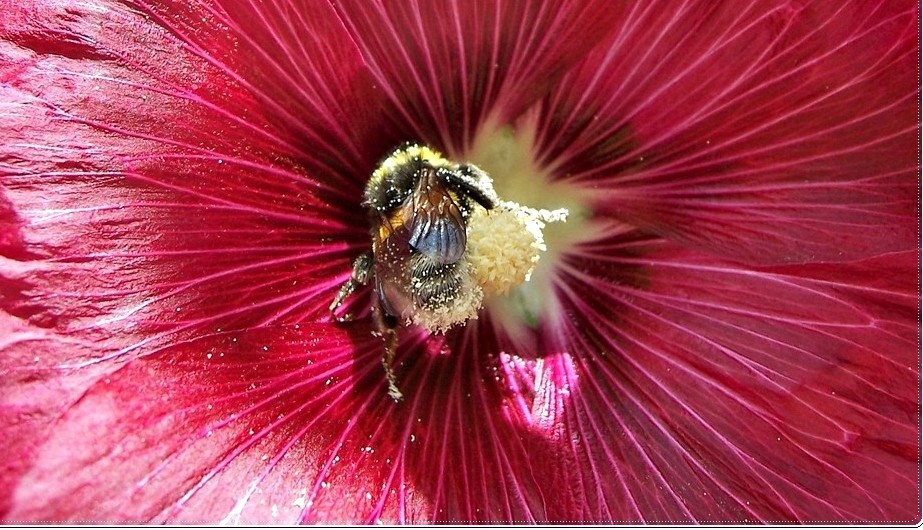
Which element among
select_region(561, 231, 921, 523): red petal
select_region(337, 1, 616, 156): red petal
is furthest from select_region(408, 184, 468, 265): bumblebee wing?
select_region(561, 231, 921, 523): red petal

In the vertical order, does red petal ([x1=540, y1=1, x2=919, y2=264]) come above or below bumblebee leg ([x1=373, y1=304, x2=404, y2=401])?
above

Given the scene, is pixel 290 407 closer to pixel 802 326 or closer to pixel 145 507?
pixel 145 507

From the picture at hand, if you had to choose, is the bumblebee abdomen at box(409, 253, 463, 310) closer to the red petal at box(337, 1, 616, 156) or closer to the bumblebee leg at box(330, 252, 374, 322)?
the bumblebee leg at box(330, 252, 374, 322)

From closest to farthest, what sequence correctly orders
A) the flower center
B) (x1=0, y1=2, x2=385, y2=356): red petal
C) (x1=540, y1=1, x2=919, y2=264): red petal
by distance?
(x1=0, y1=2, x2=385, y2=356): red petal < (x1=540, y1=1, x2=919, y2=264): red petal < the flower center

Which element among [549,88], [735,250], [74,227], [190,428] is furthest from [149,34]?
[735,250]

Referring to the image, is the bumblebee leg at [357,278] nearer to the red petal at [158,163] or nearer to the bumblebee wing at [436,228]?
the red petal at [158,163]

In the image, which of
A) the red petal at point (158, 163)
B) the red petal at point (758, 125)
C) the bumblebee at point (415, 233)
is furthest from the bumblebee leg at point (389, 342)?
the red petal at point (758, 125)

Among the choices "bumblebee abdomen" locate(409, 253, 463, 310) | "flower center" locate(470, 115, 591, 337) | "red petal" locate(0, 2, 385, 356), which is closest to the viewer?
"red petal" locate(0, 2, 385, 356)
